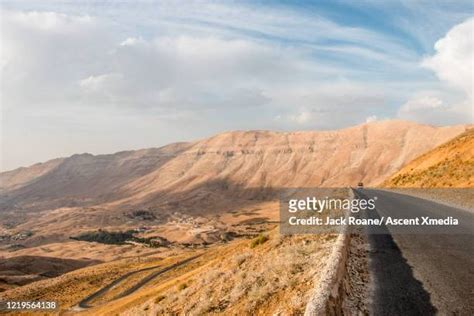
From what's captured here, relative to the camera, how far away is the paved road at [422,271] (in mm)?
8250

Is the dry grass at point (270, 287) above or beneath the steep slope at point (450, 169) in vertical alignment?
beneath

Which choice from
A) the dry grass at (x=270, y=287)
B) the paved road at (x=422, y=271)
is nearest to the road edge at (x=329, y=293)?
the dry grass at (x=270, y=287)

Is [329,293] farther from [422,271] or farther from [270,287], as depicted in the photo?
[422,271]

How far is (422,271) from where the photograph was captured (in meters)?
10.9

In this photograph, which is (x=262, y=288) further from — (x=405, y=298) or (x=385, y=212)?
(x=385, y=212)

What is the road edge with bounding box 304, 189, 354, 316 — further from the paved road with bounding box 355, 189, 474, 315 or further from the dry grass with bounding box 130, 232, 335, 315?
the paved road with bounding box 355, 189, 474, 315

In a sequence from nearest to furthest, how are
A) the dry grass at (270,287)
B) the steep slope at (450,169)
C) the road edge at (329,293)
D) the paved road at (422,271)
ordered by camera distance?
the road edge at (329,293) < the paved road at (422,271) < the dry grass at (270,287) < the steep slope at (450,169)

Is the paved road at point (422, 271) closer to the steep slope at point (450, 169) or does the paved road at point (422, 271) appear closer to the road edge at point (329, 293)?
the road edge at point (329, 293)

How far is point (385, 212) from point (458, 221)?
560cm

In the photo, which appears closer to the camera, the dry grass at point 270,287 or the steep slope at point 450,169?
the dry grass at point 270,287

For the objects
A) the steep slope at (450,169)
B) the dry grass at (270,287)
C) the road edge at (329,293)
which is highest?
the steep slope at (450,169)

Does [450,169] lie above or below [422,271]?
above

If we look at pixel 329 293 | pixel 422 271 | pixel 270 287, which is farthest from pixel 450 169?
pixel 329 293

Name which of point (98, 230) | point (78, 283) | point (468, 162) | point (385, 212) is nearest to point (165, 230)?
point (98, 230)
